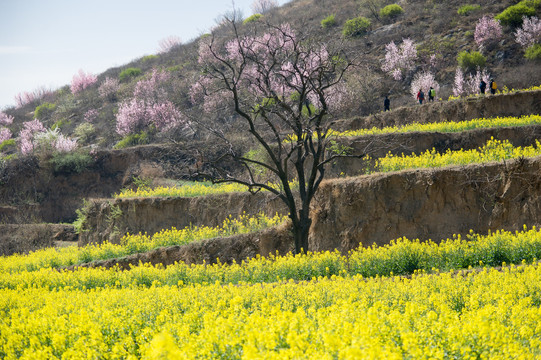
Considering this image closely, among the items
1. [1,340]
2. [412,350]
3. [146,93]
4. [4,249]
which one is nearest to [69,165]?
[4,249]

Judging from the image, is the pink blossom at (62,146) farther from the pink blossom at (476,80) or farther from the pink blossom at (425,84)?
the pink blossom at (476,80)

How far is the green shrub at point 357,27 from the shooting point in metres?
39.3

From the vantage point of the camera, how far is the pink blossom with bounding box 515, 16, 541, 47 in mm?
29312

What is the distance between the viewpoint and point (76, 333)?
6.55 meters

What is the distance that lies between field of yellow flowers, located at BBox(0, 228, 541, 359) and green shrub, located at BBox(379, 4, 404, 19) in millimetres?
33768

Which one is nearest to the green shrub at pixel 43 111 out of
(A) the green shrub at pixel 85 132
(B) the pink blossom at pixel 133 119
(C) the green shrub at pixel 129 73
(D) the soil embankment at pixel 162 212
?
(C) the green shrub at pixel 129 73

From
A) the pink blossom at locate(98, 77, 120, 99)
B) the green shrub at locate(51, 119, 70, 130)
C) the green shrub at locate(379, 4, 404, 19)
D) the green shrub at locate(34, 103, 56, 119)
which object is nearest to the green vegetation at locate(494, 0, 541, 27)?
the green shrub at locate(379, 4, 404, 19)

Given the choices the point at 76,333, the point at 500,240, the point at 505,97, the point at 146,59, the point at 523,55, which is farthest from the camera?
the point at 146,59

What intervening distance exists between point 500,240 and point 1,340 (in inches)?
362

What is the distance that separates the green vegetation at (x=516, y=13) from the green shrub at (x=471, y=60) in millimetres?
4130

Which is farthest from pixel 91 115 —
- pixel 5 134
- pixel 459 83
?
pixel 459 83

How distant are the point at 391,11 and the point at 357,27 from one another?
13.2ft

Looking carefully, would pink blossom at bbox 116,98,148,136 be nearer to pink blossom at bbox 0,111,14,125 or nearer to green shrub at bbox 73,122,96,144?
green shrub at bbox 73,122,96,144

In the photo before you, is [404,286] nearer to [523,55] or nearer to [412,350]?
[412,350]
